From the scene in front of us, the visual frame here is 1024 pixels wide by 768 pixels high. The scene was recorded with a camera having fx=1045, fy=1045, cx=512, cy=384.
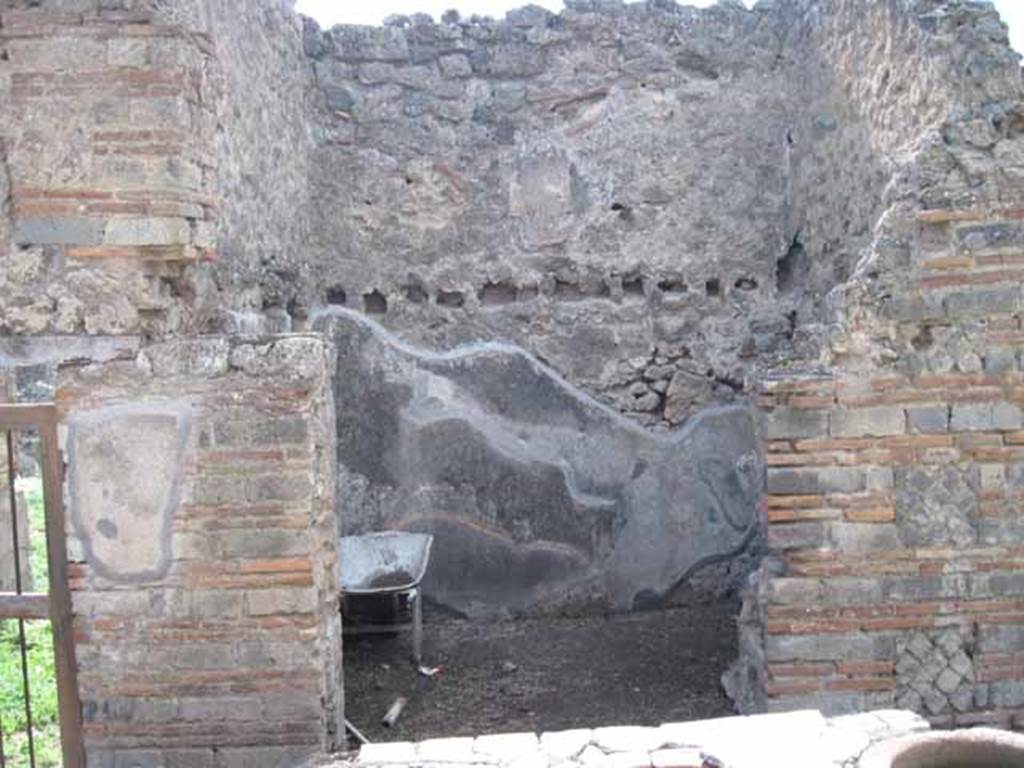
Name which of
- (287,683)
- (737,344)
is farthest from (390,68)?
(287,683)

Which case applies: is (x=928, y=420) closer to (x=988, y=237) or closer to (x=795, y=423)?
(x=795, y=423)

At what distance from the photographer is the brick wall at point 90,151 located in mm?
4023

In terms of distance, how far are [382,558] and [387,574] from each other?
111mm

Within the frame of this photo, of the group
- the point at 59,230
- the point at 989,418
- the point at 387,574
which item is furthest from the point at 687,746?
the point at 59,230

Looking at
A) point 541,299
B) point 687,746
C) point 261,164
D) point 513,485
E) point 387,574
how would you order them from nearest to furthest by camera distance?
point 687,746 < point 261,164 < point 387,574 < point 513,485 < point 541,299

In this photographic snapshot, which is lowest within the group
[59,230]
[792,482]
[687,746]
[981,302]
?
[687,746]

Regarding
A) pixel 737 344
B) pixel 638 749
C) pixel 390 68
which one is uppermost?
pixel 390 68

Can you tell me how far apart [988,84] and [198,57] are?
3.31 meters

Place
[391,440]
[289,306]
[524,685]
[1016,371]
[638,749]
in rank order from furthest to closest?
[391,440] < [289,306] < [524,685] < [1016,371] < [638,749]

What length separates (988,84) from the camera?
449 cm

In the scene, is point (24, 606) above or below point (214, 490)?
below

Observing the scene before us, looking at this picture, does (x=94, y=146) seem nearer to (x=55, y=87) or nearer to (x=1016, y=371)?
(x=55, y=87)

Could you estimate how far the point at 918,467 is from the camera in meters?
4.32

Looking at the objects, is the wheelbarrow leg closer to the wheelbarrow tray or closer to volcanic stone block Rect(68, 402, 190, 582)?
the wheelbarrow tray
